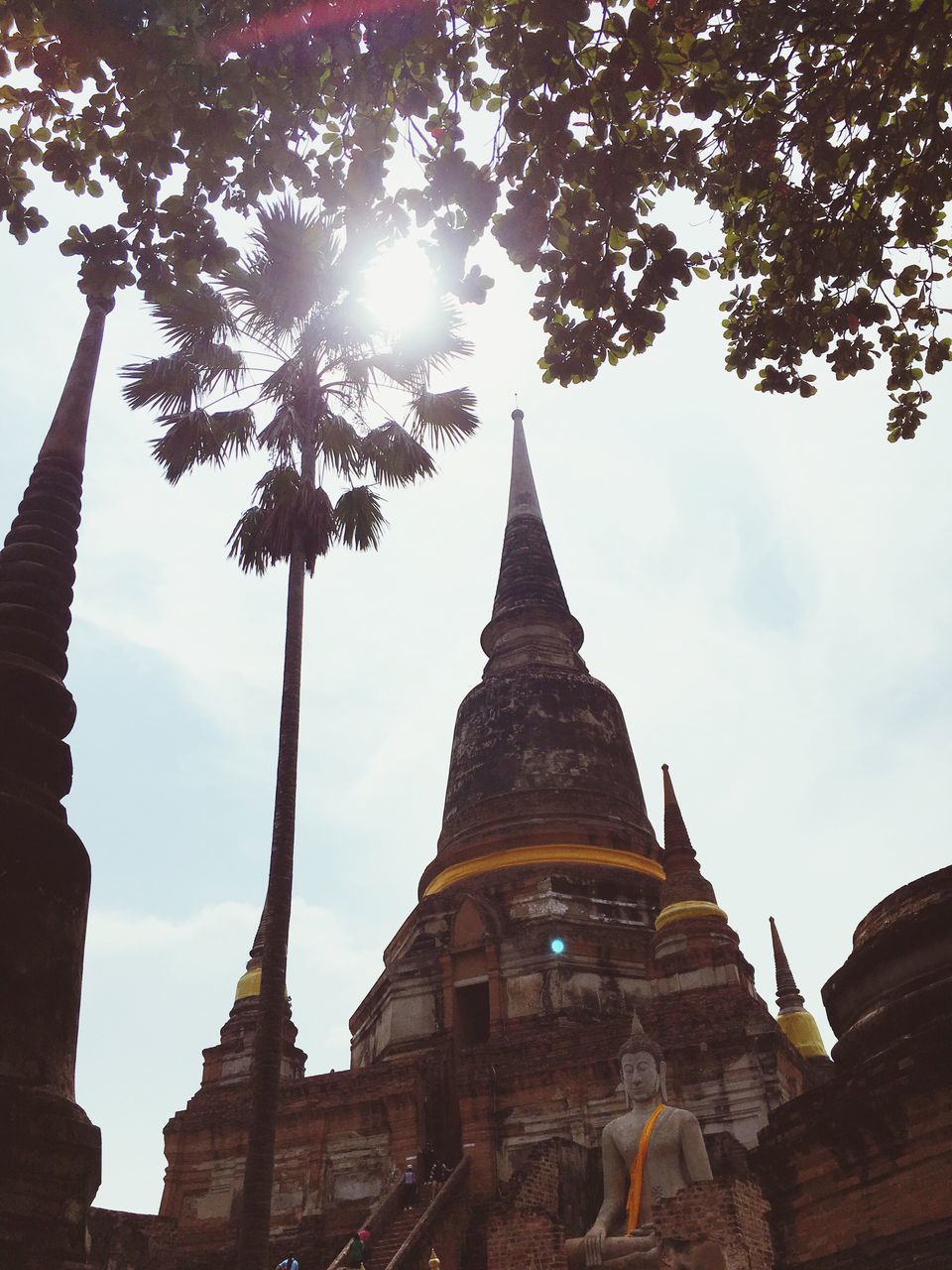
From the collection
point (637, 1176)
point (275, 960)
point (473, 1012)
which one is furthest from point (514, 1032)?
point (275, 960)

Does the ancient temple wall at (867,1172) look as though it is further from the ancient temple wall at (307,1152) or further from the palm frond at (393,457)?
the ancient temple wall at (307,1152)

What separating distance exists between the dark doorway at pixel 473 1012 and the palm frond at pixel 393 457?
1177 centimetres

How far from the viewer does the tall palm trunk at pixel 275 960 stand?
29.6 ft

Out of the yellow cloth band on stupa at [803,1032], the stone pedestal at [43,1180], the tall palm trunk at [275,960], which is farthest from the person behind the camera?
the yellow cloth band on stupa at [803,1032]

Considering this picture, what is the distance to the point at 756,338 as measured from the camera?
269 inches

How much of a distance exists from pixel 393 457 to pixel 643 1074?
26.1 feet

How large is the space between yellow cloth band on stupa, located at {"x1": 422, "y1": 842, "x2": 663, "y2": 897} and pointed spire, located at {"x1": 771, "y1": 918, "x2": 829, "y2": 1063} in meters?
6.73

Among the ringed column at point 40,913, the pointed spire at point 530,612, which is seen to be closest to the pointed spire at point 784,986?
the pointed spire at point 530,612

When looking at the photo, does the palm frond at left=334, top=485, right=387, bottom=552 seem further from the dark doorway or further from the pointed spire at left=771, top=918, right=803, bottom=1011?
the pointed spire at left=771, top=918, right=803, bottom=1011

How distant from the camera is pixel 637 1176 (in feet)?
34.1

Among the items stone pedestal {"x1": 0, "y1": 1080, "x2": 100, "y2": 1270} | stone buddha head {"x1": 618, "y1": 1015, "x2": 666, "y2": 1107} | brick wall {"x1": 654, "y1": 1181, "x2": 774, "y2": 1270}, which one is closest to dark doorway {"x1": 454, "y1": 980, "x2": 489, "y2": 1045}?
brick wall {"x1": 654, "y1": 1181, "x2": 774, "y2": 1270}

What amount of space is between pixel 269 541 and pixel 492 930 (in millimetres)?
11784

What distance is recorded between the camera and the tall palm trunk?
9.02 meters

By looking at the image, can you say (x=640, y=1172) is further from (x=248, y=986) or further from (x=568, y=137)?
(x=248, y=986)
